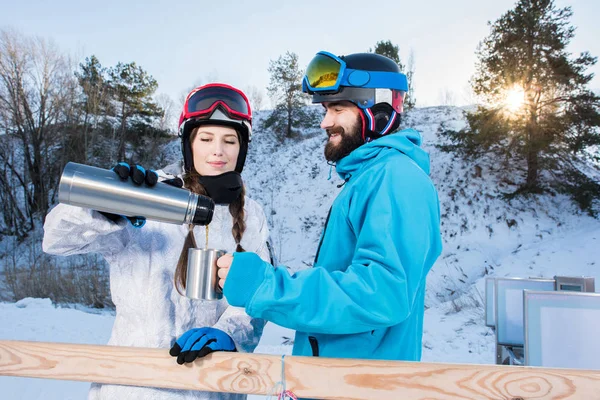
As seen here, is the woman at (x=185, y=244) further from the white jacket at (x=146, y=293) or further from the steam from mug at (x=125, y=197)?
the steam from mug at (x=125, y=197)

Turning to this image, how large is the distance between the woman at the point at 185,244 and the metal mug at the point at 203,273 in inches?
8.7

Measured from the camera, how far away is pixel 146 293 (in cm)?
192

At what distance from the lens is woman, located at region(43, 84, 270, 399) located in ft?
5.65

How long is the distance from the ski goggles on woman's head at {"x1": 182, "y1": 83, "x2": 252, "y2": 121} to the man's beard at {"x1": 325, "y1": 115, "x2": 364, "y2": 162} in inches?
25.3

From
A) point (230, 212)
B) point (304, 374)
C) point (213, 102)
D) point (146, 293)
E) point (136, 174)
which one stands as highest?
point (213, 102)

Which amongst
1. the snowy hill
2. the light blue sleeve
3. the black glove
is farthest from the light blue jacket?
the snowy hill

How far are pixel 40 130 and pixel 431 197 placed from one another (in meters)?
28.9

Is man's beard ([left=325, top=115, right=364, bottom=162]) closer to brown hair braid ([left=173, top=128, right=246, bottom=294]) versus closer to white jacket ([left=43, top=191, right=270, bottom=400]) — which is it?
brown hair braid ([left=173, top=128, right=246, bottom=294])

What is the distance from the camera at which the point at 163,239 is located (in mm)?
2023

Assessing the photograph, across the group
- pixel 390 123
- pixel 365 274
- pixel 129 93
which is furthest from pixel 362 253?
pixel 129 93

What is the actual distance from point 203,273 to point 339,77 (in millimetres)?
1098

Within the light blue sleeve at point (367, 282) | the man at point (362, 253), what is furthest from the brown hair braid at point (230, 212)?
the light blue sleeve at point (367, 282)

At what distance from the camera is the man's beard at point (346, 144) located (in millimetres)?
1943

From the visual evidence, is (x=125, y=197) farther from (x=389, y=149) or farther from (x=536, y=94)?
(x=536, y=94)
